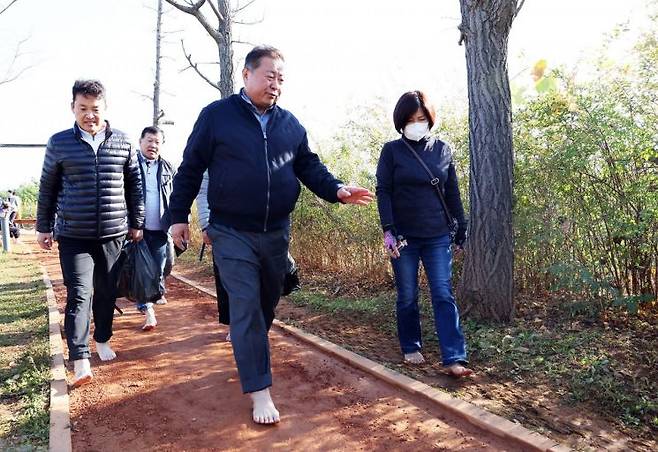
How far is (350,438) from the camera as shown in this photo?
2.66 metres

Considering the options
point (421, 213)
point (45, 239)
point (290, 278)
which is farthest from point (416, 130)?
point (45, 239)

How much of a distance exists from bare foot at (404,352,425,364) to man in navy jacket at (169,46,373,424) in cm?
124

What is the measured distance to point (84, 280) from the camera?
3.37 metres

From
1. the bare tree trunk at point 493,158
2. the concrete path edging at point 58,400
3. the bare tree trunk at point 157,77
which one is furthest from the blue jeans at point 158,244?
the bare tree trunk at point 157,77

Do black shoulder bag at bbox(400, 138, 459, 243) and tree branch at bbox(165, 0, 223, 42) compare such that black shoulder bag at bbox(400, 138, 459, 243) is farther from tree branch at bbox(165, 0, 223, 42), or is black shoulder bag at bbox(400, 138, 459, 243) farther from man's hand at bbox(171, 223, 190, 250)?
tree branch at bbox(165, 0, 223, 42)

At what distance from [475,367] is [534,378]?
0.40m

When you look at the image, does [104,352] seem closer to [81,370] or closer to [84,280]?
[81,370]

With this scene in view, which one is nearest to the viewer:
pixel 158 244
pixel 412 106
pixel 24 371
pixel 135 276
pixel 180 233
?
pixel 180 233

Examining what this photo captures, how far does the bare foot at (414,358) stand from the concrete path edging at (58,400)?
85.3 inches

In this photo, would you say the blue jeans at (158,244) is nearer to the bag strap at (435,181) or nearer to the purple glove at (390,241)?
the purple glove at (390,241)

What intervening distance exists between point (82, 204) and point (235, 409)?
163 cm

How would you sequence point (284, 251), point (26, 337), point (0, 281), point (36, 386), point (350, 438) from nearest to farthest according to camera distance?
point (350, 438) → point (284, 251) → point (36, 386) → point (26, 337) → point (0, 281)

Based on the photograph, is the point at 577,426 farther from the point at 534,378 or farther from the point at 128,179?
the point at 128,179

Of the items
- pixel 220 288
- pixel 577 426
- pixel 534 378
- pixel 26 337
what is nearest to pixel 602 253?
pixel 534 378
